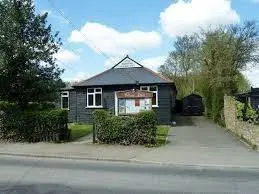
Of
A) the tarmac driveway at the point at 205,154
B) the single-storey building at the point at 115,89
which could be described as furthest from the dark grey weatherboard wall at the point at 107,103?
the tarmac driveway at the point at 205,154

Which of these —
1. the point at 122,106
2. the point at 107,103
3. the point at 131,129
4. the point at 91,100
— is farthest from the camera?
the point at 91,100

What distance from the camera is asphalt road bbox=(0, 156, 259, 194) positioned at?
1092cm

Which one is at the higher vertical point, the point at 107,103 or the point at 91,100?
the point at 91,100

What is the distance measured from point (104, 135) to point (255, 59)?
2185 centimetres

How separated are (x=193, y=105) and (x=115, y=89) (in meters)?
19.9

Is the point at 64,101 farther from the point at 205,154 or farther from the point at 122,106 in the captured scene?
the point at 205,154

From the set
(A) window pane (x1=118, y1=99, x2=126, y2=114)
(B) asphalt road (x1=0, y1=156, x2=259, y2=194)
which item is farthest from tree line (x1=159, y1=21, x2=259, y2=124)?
(B) asphalt road (x1=0, y1=156, x2=259, y2=194)

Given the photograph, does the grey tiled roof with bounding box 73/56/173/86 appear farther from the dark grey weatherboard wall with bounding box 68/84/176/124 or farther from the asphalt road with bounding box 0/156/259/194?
the asphalt road with bounding box 0/156/259/194

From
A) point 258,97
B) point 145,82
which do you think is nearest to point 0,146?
point 145,82

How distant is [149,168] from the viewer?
1512 cm

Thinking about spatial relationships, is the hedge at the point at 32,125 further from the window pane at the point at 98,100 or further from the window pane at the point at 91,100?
the window pane at the point at 91,100

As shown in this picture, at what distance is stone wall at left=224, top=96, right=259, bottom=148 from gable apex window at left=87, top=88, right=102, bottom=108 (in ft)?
34.1

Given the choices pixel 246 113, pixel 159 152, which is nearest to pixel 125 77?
pixel 246 113

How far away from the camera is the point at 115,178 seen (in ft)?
41.3
